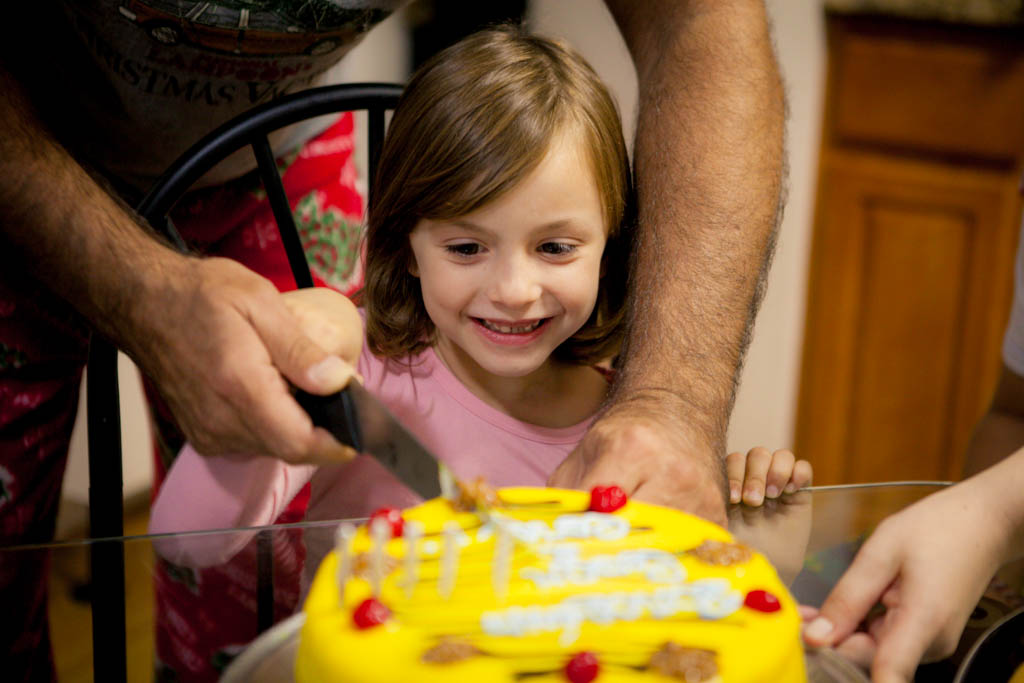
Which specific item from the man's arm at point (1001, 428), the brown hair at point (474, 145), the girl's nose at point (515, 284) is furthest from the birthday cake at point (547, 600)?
the man's arm at point (1001, 428)

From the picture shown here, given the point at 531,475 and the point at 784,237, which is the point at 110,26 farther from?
the point at 784,237

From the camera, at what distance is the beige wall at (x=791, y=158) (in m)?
2.22

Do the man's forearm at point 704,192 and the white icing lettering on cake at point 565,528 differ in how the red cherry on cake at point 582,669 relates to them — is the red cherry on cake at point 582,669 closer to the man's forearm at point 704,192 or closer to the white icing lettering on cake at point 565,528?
the white icing lettering on cake at point 565,528

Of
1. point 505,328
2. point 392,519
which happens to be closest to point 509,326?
point 505,328

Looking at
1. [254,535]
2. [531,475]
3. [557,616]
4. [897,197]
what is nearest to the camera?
[557,616]

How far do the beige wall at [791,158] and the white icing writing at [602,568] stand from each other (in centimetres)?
163

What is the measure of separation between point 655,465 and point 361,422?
252 mm

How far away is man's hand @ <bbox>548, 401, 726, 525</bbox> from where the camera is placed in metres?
0.78

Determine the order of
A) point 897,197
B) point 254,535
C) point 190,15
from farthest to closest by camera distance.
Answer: point 897,197 → point 190,15 → point 254,535

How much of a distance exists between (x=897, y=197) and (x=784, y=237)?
0.91 ft

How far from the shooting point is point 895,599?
2.13ft

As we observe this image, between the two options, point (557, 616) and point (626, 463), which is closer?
point (557, 616)

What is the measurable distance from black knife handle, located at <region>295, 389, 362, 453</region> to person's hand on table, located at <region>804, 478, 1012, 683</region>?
0.33m

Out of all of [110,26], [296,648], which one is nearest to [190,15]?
[110,26]
